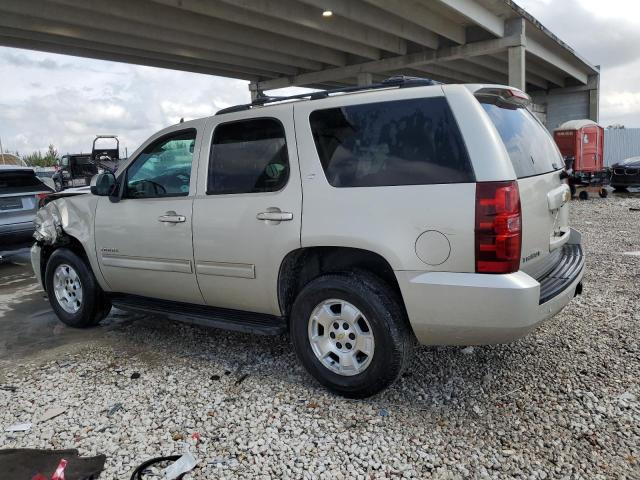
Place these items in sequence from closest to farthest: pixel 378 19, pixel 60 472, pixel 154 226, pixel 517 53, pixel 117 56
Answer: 1. pixel 60 472
2. pixel 154 226
3. pixel 378 19
4. pixel 117 56
5. pixel 517 53

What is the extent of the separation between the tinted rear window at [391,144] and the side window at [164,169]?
4.05ft

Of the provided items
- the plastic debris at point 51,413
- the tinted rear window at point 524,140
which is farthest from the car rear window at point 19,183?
the tinted rear window at point 524,140

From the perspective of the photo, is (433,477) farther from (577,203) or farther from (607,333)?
(577,203)

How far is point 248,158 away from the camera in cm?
372

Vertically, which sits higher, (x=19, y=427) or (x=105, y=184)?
(x=105, y=184)

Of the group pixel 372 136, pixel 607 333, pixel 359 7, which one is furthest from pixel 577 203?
pixel 372 136

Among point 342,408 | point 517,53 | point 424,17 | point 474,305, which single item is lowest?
point 342,408

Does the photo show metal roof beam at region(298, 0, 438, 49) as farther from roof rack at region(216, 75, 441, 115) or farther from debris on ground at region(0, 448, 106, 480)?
debris on ground at region(0, 448, 106, 480)

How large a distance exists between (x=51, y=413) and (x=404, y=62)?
20133mm

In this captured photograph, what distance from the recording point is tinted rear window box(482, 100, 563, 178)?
3.10 metres

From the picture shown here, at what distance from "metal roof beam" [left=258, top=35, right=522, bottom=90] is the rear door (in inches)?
671

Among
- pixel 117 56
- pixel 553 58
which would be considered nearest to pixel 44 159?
pixel 117 56

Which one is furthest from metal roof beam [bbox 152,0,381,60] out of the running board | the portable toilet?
the running board

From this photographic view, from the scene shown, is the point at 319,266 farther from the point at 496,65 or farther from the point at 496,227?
the point at 496,65
